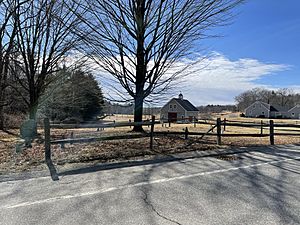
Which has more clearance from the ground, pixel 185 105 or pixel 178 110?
pixel 185 105

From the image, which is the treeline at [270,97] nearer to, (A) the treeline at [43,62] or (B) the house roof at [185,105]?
(B) the house roof at [185,105]

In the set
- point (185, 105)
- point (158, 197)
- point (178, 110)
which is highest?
point (185, 105)

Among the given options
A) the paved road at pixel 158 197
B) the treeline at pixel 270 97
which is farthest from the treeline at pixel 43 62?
the treeline at pixel 270 97

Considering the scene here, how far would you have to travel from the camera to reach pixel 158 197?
4.11 metres

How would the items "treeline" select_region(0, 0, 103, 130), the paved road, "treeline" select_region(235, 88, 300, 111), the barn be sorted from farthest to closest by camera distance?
"treeline" select_region(235, 88, 300, 111)
the barn
"treeline" select_region(0, 0, 103, 130)
the paved road

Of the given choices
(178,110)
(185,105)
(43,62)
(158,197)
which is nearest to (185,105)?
(185,105)

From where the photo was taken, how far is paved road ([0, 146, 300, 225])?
11.1 ft

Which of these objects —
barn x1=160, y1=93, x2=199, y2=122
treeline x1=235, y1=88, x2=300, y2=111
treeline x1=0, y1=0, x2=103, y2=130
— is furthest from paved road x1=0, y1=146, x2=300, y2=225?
treeline x1=235, y1=88, x2=300, y2=111

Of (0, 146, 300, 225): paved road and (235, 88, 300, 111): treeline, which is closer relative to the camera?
(0, 146, 300, 225): paved road

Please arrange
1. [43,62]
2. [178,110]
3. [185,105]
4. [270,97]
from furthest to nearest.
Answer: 1. [270,97]
2. [185,105]
3. [178,110]
4. [43,62]

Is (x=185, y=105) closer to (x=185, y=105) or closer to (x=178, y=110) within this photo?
(x=185, y=105)

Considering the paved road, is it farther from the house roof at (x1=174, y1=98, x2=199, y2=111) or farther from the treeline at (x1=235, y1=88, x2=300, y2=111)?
the treeline at (x1=235, y1=88, x2=300, y2=111)

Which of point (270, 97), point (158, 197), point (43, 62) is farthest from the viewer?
point (270, 97)

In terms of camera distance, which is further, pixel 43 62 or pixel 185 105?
pixel 185 105
